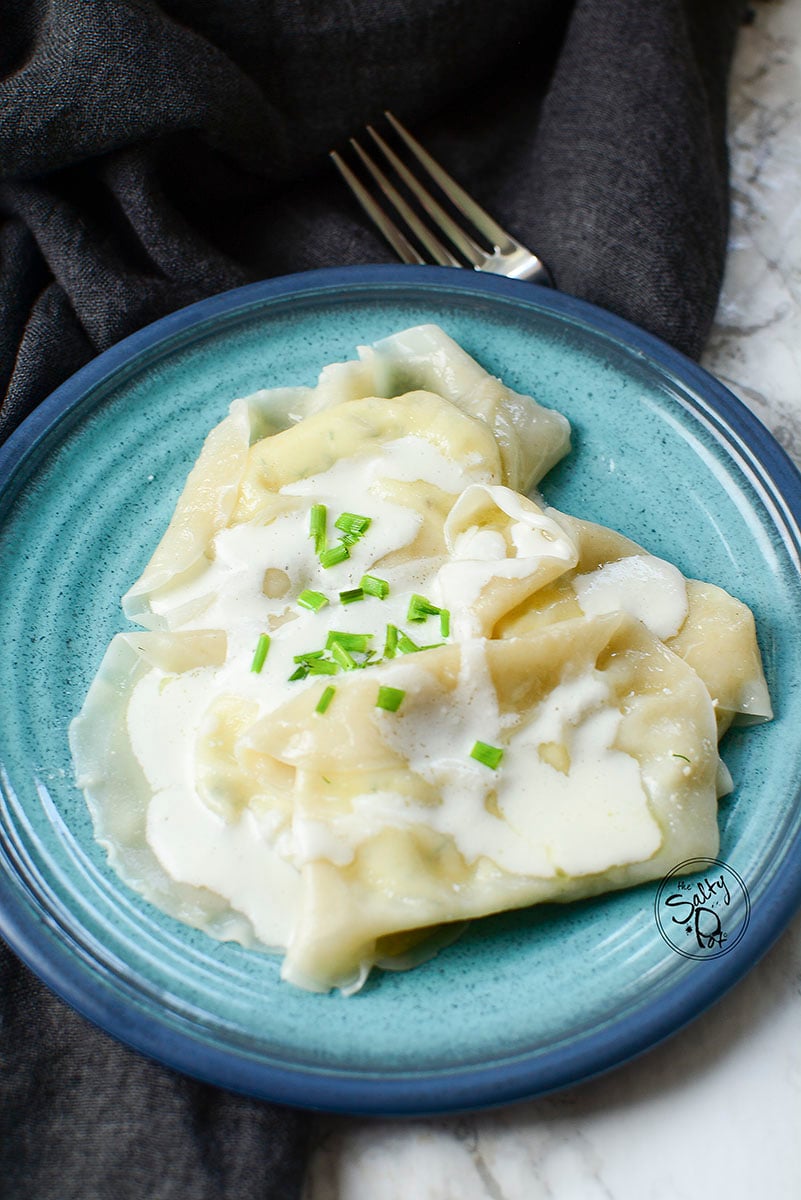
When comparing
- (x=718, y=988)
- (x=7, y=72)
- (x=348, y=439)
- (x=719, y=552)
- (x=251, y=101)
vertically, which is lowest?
(x=718, y=988)

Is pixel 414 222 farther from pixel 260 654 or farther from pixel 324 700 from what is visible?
pixel 324 700

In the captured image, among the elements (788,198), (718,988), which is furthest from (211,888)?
(788,198)

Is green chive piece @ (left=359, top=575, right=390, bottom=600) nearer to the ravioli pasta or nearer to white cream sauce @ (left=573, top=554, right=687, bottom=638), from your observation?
the ravioli pasta

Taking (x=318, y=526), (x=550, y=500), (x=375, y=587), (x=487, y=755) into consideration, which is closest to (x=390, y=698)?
(x=487, y=755)

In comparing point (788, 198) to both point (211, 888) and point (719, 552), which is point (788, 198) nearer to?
point (719, 552)

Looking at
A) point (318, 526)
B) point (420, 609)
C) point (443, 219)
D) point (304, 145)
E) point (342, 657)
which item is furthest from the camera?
point (304, 145)

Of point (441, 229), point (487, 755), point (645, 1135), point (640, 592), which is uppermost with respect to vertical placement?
point (441, 229)
